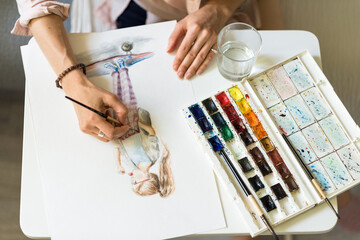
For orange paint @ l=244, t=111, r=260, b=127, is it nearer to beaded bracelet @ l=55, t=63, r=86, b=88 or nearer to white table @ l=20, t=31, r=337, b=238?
white table @ l=20, t=31, r=337, b=238

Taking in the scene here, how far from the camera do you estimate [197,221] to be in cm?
68

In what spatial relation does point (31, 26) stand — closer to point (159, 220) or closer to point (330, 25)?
point (159, 220)

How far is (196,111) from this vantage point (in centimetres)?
74

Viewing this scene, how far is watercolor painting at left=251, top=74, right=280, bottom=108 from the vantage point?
2.42 ft

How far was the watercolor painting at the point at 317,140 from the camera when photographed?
71cm

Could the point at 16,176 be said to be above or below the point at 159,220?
above

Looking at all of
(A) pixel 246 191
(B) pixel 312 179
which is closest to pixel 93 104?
(A) pixel 246 191

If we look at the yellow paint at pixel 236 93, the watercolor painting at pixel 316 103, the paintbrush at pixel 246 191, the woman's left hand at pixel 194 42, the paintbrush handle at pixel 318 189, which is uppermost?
the woman's left hand at pixel 194 42

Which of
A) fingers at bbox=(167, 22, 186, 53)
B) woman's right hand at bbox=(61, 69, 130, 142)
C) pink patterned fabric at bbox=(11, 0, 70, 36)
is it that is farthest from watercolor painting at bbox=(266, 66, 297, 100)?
pink patterned fabric at bbox=(11, 0, 70, 36)

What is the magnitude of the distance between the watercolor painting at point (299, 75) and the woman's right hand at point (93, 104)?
38cm

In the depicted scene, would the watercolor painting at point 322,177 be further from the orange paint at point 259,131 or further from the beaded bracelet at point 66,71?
the beaded bracelet at point 66,71

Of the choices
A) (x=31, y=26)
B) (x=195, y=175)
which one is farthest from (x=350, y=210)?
(x=31, y=26)

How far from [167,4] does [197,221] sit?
1.95 ft

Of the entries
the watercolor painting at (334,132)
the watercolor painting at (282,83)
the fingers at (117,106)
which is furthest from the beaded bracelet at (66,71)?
the watercolor painting at (334,132)
